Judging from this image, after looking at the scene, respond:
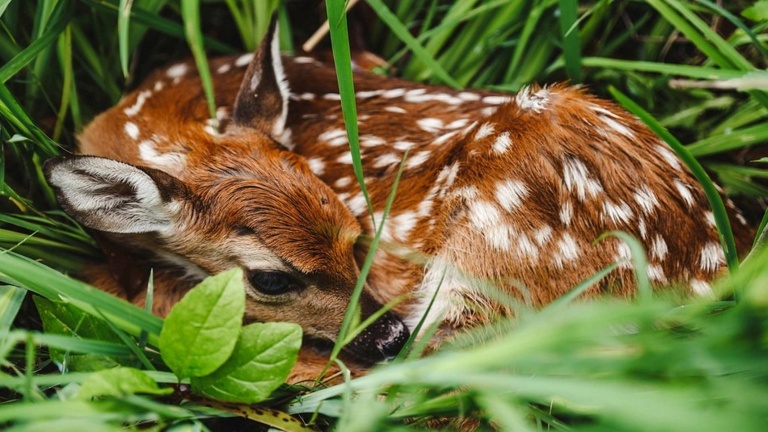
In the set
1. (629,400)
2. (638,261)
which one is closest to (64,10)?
(638,261)

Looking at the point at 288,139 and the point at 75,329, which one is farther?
the point at 288,139

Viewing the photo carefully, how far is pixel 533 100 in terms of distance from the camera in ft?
6.44

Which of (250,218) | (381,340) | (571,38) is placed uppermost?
(571,38)

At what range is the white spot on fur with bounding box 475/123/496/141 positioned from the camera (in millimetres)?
1981

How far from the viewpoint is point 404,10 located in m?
2.64

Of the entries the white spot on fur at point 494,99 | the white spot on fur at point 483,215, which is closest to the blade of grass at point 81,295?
the white spot on fur at point 483,215

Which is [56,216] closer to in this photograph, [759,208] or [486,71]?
[486,71]

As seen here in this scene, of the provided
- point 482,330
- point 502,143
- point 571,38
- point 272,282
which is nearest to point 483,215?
point 502,143

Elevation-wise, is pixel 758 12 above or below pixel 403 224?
above

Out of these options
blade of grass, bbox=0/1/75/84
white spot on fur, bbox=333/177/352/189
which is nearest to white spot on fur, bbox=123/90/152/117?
blade of grass, bbox=0/1/75/84

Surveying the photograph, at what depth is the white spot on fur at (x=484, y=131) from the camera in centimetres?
198

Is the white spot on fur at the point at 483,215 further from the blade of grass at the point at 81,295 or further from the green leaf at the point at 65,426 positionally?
the green leaf at the point at 65,426

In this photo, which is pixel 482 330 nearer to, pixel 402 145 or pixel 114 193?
pixel 402 145

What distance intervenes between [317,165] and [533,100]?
2.49 feet
